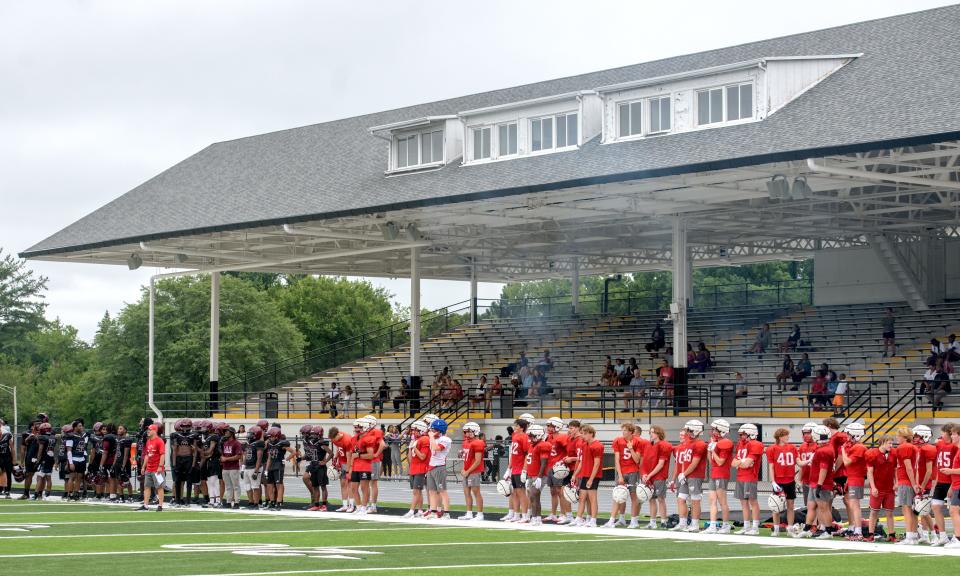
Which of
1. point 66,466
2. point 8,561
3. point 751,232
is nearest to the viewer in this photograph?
point 8,561

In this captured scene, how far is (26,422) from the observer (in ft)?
309

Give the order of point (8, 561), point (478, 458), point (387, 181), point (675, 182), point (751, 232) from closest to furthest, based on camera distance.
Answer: point (8, 561)
point (478, 458)
point (675, 182)
point (387, 181)
point (751, 232)

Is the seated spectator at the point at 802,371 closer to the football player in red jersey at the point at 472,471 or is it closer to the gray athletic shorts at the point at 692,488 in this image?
→ the football player in red jersey at the point at 472,471

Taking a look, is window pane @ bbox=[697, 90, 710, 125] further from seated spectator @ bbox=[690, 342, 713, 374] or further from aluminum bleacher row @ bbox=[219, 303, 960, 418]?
seated spectator @ bbox=[690, 342, 713, 374]

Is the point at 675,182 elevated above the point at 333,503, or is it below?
above

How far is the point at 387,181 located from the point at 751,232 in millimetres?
10914

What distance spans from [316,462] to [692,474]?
7.38 metres

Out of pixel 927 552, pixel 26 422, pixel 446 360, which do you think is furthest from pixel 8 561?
pixel 26 422

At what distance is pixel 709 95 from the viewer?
3269 centimetres

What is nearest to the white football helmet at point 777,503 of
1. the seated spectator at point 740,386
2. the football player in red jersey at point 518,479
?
the football player in red jersey at point 518,479

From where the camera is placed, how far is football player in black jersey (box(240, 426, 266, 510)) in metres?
26.3

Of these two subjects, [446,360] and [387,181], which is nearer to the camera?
[387,181]

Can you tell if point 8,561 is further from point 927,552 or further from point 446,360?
point 446,360

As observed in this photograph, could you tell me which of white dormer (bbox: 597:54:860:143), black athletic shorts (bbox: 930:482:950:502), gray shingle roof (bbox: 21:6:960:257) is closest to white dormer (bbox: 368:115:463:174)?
gray shingle roof (bbox: 21:6:960:257)
